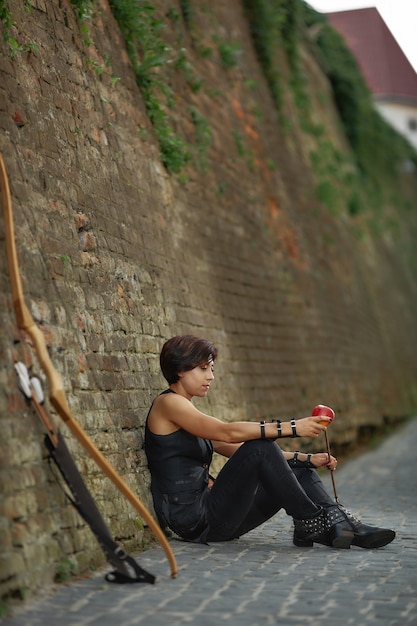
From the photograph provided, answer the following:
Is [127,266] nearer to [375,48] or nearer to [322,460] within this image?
[322,460]

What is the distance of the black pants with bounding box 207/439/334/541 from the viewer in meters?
5.44

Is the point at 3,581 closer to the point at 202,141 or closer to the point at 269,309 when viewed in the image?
the point at 202,141

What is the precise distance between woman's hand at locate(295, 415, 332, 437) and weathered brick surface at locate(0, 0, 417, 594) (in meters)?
1.04

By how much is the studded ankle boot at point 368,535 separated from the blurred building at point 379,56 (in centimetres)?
4588

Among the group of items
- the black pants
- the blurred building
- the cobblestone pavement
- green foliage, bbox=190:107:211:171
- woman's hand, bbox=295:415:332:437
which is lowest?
the cobblestone pavement

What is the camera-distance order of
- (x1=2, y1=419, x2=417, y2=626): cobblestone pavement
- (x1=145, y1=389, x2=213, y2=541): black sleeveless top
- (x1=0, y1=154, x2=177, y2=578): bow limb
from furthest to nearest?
1. (x1=145, y1=389, x2=213, y2=541): black sleeveless top
2. (x1=0, y1=154, x2=177, y2=578): bow limb
3. (x1=2, y1=419, x2=417, y2=626): cobblestone pavement

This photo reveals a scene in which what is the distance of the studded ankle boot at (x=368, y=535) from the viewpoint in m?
5.68

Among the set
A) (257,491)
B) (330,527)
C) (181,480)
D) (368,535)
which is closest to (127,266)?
(181,480)

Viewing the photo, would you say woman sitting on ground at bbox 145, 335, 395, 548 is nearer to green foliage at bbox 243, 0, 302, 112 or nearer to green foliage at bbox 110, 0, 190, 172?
green foliage at bbox 110, 0, 190, 172

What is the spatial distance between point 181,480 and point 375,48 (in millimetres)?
48156

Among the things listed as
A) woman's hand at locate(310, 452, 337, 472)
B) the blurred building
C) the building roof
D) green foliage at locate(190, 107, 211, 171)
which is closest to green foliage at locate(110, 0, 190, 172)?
green foliage at locate(190, 107, 211, 171)

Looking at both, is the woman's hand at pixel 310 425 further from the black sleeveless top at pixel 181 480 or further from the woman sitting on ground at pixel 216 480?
the black sleeveless top at pixel 181 480

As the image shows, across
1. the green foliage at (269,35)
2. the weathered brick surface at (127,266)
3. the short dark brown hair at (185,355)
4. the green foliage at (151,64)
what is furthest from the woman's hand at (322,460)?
the green foliage at (269,35)

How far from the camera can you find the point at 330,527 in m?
5.69
